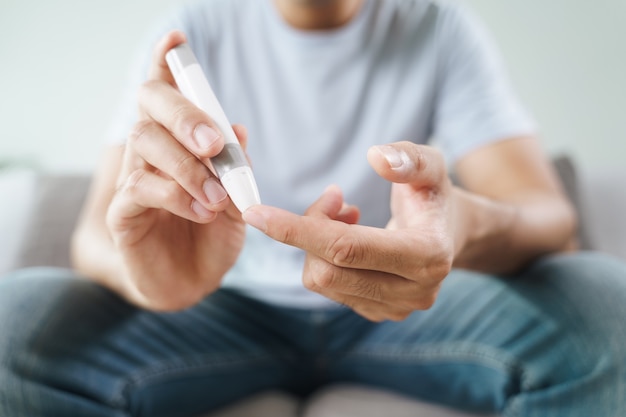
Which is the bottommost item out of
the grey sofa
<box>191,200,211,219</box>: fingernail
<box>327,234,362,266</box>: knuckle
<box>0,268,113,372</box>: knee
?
the grey sofa

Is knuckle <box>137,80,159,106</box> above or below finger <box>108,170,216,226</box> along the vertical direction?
above

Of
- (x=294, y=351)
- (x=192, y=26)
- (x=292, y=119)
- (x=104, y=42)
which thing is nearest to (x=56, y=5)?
(x=104, y=42)

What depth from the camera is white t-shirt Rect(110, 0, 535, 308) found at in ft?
1.82

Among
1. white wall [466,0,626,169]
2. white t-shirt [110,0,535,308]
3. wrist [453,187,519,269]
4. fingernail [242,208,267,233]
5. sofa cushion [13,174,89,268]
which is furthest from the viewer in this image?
white wall [466,0,626,169]

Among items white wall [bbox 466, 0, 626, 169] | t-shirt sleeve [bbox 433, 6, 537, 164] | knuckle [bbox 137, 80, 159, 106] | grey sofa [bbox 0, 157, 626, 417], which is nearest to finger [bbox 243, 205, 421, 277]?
knuckle [bbox 137, 80, 159, 106]

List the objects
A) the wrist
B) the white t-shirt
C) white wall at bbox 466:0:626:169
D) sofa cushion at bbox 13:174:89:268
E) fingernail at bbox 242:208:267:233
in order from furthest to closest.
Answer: white wall at bbox 466:0:626:169 → sofa cushion at bbox 13:174:89:268 → the white t-shirt → the wrist → fingernail at bbox 242:208:267:233

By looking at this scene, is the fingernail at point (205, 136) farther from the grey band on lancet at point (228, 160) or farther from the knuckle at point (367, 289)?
the knuckle at point (367, 289)

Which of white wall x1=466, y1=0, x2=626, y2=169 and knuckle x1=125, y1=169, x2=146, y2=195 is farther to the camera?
white wall x1=466, y1=0, x2=626, y2=169

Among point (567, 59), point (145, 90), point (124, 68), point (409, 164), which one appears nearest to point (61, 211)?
point (124, 68)

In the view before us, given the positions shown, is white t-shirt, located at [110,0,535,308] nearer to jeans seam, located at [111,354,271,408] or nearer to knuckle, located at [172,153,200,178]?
jeans seam, located at [111,354,271,408]

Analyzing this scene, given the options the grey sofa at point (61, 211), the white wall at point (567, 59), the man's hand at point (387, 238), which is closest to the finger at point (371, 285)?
the man's hand at point (387, 238)

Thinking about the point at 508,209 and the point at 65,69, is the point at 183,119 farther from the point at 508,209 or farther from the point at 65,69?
the point at 65,69

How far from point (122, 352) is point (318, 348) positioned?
188 mm

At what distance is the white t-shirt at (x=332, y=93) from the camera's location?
554 mm
